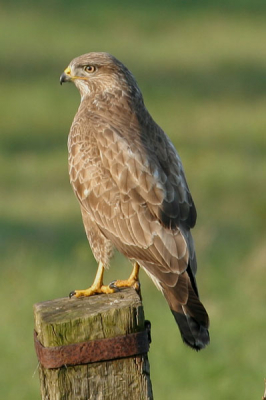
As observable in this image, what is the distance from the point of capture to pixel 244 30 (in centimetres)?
2434

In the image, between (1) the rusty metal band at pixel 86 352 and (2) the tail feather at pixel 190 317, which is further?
(2) the tail feather at pixel 190 317

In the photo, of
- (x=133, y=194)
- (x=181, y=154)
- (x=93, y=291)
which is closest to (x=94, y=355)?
(x=93, y=291)

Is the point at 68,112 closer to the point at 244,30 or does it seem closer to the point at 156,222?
the point at 244,30

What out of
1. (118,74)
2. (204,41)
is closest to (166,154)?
(118,74)

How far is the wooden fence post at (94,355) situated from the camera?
3.55 metres

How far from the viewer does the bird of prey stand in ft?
16.2

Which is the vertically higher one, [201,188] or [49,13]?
[49,13]

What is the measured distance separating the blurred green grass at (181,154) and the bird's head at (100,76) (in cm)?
242

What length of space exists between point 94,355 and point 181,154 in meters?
11.6

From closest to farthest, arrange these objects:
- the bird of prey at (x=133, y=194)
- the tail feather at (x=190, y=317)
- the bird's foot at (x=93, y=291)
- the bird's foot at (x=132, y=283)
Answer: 1. the tail feather at (x=190, y=317)
2. the bird's foot at (x=93, y=291)
3. the bird of prey at (x=133, y=194)
4. the bird's foot at (x=132, y=283)

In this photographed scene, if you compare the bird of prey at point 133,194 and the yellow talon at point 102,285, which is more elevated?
the bird of prey at point 133,194

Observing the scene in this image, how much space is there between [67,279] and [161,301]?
0.94 metres

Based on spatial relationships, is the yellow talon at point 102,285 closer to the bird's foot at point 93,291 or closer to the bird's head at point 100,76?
the bird's foot at point 93,291

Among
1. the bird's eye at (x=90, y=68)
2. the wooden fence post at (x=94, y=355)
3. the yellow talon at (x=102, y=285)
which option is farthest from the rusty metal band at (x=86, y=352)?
the bird's eye at (x=90, y=68)
